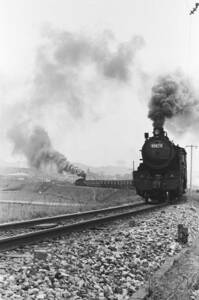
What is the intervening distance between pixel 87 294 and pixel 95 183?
159ft

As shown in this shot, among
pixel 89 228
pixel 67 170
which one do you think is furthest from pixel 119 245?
pixel 67 170

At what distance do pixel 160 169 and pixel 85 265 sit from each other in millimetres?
15795

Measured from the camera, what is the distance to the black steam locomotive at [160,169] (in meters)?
21.2

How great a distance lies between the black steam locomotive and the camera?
21.2 m

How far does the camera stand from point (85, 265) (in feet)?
20.9

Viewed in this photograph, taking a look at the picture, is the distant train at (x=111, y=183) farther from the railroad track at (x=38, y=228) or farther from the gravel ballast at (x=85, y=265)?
the gravel ballast at (x=85, y=265)

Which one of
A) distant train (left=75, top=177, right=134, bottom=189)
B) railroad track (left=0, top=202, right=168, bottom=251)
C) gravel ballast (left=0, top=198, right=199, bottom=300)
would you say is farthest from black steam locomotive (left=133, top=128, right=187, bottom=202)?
distant train (left=75, top=177, right=134, bottom=189)

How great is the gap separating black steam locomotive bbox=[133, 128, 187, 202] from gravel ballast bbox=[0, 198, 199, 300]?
11.5m

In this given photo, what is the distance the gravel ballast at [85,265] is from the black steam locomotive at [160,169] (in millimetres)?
11472

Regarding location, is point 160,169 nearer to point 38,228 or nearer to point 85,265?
point 38,228

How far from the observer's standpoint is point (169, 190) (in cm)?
2134

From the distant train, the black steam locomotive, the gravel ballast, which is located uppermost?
the black steam locomotive

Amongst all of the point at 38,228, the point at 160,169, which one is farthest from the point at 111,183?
the point at 38,228

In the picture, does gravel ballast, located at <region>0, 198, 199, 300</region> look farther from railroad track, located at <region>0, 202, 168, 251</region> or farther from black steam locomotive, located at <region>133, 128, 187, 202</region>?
black steam locomotive, located at <region>133, 128, 187, 202</region>
